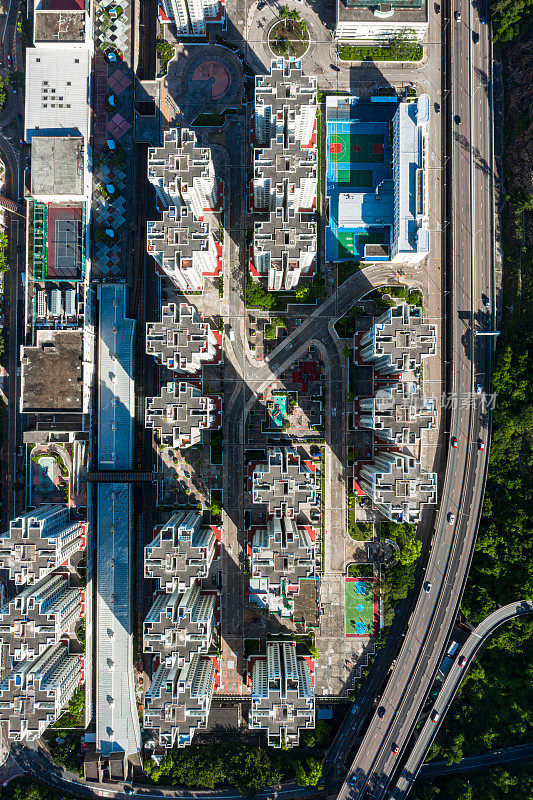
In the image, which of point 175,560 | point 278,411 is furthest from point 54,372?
point 278,411

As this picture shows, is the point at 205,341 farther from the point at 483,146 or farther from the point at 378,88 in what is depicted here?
the point at 483,146

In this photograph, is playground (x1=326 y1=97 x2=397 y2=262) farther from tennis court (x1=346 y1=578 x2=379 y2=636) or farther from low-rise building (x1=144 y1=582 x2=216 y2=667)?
low-rise building (x1=144 y1=582 x2=216 y2=667)

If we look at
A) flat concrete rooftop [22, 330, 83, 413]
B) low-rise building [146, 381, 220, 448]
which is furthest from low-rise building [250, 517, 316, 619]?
flat concrete rooftop [22, 330, 83, 413]

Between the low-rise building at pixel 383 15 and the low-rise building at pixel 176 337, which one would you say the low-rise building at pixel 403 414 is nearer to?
the low-rise building at pixel 176 337

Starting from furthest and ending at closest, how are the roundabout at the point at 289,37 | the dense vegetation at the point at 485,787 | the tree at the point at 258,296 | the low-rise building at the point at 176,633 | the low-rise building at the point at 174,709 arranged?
the roundabout at the point at 289,37 → the tree at the point at 258,296 → the dense vegetation at the point at 485,787 → the low-rise building at the point at 176,633 → the low-rise building at the point at 174,709

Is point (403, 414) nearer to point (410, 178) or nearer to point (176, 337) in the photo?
point (176, 337)

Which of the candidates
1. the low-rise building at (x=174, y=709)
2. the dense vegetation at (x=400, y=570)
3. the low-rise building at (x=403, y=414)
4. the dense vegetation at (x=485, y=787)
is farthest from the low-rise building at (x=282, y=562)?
the dense vegetation at (x=485, y=787)
